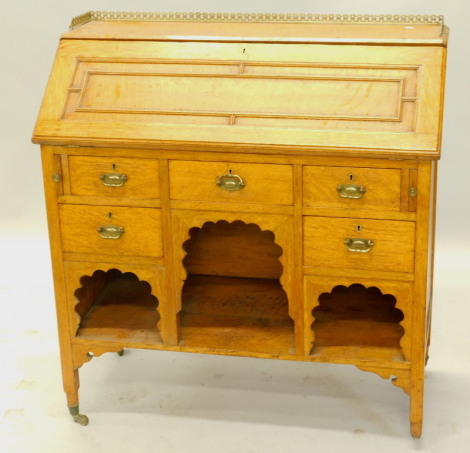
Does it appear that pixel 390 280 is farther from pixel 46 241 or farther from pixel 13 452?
pixel 46 241

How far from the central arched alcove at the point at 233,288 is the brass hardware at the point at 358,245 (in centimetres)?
49

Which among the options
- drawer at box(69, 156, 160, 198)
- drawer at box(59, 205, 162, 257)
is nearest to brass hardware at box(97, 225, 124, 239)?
drawer at box(59, 205, 162, 257)

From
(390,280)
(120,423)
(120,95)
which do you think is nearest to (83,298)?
(120,423)

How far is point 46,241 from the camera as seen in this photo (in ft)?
18.9

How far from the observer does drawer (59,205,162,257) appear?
401cm

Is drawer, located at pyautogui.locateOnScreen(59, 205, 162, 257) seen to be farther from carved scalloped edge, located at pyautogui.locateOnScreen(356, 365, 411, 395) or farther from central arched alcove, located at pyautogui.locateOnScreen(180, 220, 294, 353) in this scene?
carved scalloped edge, located at pyautogui.locateOnScreen(356, 365, 411, 395)

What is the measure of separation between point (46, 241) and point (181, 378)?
145cm

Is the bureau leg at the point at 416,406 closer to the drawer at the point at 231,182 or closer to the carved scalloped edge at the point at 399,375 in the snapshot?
the carved scalloped edge at the point at 399,375

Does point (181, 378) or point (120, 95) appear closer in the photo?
point (120, 95)

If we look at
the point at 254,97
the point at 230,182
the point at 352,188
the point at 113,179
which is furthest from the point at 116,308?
the point at 352,188

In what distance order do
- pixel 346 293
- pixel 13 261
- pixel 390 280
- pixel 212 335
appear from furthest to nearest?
pixel 13 261 < pixel 346 293 < pixel 212 335 < pixel 390 280

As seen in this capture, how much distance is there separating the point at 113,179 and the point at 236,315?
76cm

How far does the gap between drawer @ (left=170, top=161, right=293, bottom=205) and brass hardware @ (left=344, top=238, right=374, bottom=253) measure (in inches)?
9.1

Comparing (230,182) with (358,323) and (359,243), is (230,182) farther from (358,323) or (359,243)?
(358,323)
